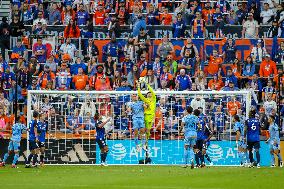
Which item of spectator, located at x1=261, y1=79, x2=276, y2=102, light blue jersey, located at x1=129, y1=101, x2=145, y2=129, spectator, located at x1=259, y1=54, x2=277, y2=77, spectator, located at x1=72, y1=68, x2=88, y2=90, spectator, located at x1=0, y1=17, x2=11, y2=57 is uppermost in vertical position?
spectator, located at x1=0, y1=17, x2=11, y2=57

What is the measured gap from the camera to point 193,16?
135 ft

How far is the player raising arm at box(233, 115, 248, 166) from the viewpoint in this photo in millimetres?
33312

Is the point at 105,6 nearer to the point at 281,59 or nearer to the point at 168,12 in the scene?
the point at 168,12

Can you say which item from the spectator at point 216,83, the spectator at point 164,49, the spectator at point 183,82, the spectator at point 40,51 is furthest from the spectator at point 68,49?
the spectator at point 216,83

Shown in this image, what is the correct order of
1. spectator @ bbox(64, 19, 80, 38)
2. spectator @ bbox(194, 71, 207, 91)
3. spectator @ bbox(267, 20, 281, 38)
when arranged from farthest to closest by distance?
spectator @ bbox(64, 19, 80, 38) < spectator @ bbox(267, 20, 281, 38) < spectator @ bbox(194, 71, 207, 91)

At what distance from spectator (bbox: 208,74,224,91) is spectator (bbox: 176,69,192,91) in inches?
38.6

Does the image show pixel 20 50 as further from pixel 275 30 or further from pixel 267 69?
pixel 275 30

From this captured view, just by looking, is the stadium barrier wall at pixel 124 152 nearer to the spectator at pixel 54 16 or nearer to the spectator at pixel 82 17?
the spectator at pixel 82 17

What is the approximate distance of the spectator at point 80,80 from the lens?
125ft

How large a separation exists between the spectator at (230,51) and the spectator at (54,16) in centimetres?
741

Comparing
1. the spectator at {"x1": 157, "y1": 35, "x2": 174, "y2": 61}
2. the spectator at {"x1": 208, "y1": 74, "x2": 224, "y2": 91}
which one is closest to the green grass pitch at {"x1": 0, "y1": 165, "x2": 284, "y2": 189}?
the spectator at {"x1": 208, "y1": 74, "x2": 224, "y2": 91}

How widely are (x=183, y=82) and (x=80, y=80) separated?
401 cm

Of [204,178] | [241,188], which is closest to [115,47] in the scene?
[204,178]

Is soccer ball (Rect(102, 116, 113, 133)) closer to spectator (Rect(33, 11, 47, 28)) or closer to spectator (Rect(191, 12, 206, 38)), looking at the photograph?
spectator (Rect(191, 12, 206, 38))
